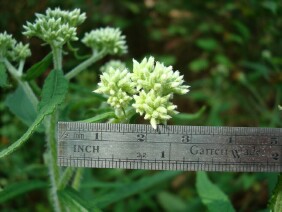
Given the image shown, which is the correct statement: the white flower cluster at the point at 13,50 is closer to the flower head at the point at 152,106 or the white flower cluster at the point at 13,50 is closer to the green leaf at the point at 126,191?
the flower head at the point at 152,106

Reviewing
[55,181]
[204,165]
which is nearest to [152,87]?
[204,165]

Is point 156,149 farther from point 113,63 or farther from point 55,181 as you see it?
point 113,63

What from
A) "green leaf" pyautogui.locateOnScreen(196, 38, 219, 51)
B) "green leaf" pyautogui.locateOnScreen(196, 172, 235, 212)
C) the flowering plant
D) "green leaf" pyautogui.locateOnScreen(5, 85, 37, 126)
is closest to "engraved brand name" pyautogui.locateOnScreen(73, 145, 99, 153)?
the flowering plant

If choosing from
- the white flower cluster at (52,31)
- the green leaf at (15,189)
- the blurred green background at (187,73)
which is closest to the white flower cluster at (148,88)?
the white flower cluster at (52,31)

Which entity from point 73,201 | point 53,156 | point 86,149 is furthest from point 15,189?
point 86,149

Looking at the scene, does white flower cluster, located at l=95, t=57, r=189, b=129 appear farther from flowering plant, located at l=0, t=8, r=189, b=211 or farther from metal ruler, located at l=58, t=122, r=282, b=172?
metal ruler, located at l=58, t=122, r=282, b=172

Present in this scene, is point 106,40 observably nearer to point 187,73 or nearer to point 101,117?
point 101,117
